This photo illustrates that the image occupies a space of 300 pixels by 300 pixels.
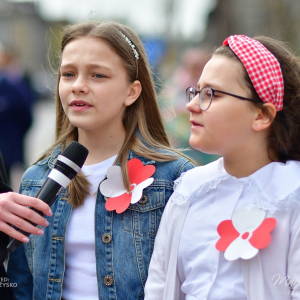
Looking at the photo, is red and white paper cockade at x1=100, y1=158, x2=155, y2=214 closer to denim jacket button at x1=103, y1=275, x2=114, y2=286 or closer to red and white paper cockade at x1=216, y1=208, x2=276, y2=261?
denim jacket button at x1=103, y1=275, x2=114, y2=286

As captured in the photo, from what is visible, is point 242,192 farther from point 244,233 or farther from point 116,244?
point 116,244

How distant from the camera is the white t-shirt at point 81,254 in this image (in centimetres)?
243

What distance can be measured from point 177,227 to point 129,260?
40 centimetres

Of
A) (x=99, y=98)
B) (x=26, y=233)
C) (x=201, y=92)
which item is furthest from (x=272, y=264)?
(x=99, y=98)

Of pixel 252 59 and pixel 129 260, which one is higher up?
pixel 252 59

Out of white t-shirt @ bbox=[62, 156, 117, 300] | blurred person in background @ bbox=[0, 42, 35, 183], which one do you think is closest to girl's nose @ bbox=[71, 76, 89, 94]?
white t-shirt @ bbox=[62, 156, 117, 300]

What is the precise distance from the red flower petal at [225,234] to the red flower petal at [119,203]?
59cm

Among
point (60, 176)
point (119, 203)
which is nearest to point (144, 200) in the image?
point (119, 203)

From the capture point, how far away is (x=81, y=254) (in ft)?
8.17

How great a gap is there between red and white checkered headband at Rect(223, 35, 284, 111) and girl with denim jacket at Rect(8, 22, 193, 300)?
74 cm

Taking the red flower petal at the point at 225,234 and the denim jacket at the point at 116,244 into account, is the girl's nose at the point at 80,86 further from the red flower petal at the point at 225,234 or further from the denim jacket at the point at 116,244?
the red flower petal at the point at 225,234

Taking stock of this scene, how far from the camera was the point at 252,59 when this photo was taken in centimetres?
203

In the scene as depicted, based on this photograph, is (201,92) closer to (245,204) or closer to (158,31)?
(245,204)

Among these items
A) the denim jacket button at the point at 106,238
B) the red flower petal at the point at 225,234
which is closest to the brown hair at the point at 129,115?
the denim jacket button at the point at 106,238
